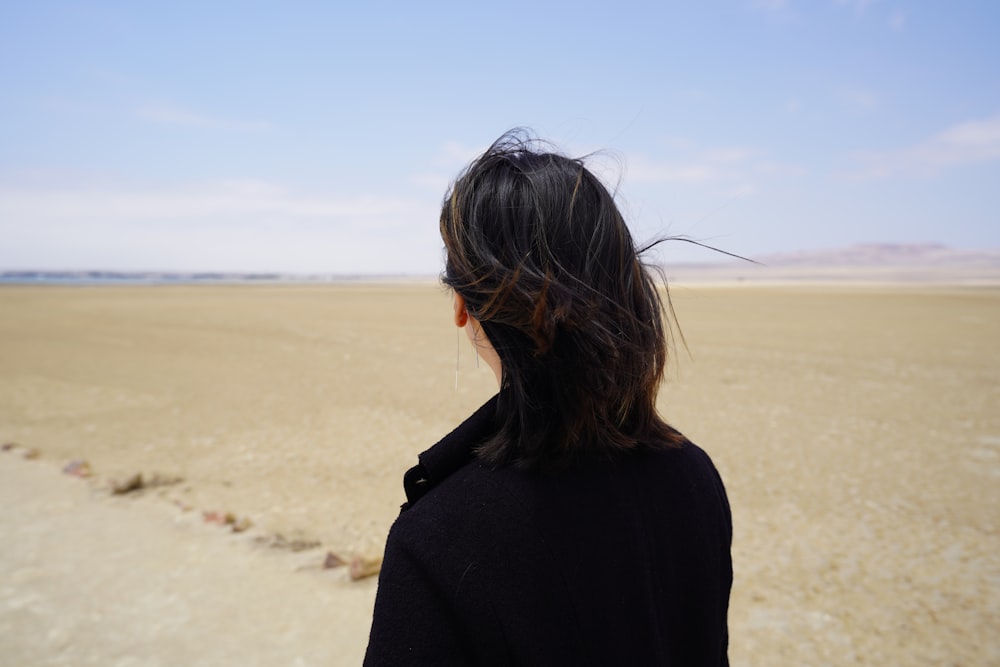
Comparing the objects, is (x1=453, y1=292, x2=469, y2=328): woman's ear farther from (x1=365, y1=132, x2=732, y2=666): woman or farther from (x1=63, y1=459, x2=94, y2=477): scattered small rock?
(x1=63, y1=459, x2=94, y2=477): scattered small rock

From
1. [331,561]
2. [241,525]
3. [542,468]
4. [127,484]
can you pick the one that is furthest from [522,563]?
[127,484]

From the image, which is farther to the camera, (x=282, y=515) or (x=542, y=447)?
(x=282, y=515)

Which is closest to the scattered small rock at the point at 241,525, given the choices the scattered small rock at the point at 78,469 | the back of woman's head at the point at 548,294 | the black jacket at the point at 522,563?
the scattered small rock at the point at 78,469

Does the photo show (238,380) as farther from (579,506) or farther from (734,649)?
(579,506)

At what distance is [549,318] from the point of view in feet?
3.18

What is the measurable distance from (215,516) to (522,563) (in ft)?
17.9

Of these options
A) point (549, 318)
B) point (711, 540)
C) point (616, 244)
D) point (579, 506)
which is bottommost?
point (711, 540)

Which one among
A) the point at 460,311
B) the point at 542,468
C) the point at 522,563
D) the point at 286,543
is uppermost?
the point at 460,311

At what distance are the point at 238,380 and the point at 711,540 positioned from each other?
12.7m

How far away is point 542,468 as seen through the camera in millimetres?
1017

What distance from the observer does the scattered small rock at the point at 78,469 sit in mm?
6762

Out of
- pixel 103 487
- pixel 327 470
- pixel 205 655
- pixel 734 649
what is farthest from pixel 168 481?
pixel 734 649

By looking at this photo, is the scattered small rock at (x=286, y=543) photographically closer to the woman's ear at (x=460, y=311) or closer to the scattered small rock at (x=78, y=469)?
the scattered small rock at (x=78, y=469)

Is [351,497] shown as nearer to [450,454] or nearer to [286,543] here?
[286,543]
